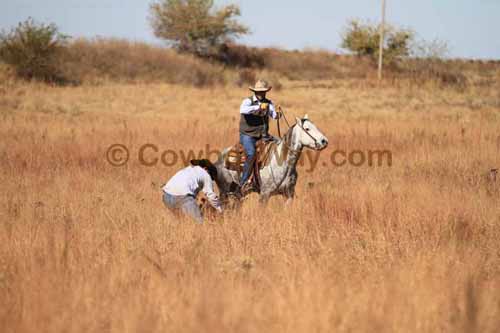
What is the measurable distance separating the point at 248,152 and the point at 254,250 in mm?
3381

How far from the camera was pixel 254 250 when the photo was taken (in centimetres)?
664

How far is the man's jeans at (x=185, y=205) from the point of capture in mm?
8008

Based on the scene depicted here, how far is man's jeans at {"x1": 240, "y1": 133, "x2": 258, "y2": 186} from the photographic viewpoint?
973 centimetres

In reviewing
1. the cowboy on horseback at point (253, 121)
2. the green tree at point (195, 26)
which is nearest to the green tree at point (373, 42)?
the green tree at point (195, 26)

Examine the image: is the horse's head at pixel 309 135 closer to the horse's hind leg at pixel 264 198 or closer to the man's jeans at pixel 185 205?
the horse's hind leg at pixel 264 198

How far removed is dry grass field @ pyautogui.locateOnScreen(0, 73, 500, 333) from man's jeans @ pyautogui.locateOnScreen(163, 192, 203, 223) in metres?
0.16

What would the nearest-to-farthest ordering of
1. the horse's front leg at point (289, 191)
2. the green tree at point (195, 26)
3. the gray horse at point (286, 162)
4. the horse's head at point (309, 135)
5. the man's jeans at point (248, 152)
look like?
the horse's head at point (309, 135) < the gray horse at point (286, 162) < the horse's front leg at point (289, 191) < the man's jeans at point (248, 152) < the green tree at point (195, 26)

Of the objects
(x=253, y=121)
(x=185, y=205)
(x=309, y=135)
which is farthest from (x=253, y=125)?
(x=185, y=205)

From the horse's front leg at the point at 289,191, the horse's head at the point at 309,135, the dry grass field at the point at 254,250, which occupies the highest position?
the horse's head at the point at 309,135

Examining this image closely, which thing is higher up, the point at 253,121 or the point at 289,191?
the point at 253,121

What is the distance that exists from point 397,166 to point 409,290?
902 cm

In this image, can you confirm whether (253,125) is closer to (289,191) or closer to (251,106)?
(251,106)

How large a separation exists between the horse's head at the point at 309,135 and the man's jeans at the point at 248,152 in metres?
0.88

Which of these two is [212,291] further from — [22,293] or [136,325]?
[22,293]
